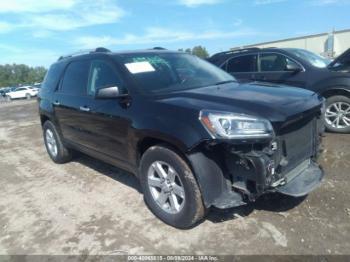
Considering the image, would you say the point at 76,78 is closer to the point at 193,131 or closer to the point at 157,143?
the point at 157,143

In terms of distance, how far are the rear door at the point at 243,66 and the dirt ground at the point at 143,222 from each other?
2725mm

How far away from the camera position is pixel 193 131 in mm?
2984

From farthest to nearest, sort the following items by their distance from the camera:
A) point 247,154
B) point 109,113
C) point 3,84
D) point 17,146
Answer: point 3,84 < point 17,146 < point 109,113 < point 247,154

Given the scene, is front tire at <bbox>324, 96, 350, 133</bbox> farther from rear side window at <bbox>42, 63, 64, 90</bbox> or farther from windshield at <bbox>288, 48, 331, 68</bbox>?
rear side window at <bbox>42, 63, 64, 90</bbox>

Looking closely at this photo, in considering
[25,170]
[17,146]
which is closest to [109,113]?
[25,170]

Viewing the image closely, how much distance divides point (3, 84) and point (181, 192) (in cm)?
12063

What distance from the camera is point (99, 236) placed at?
348 centimetres

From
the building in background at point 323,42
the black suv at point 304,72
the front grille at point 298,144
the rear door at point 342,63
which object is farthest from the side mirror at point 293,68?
the building in background at point 323,42

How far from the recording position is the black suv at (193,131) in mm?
2936

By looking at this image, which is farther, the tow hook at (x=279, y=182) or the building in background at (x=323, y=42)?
the building in background at (x=323, y=42)

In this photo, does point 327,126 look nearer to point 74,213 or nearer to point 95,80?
point 95,80

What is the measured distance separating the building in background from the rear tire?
31.1 m

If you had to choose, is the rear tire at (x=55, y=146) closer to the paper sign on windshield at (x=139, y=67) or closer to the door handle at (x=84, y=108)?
the door handle at (x=84, y=108)

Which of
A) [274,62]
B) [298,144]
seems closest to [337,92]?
[274,62]
